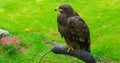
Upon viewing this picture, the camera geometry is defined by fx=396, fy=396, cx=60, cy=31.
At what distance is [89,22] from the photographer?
16078 millimetres

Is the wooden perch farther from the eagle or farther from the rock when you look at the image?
the rock

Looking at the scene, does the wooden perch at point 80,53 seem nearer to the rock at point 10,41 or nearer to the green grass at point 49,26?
the green grass at point 49,26

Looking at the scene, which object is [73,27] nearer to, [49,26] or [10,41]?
[10,41]

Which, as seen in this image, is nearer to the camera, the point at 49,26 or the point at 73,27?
the point at 73,27

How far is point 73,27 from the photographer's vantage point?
8.95m

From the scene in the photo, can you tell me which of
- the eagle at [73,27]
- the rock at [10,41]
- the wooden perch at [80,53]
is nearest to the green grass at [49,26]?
the rock at [10,41]

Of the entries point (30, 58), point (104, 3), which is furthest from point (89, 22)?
point (30, 58)

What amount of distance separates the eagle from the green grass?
12.8 feet

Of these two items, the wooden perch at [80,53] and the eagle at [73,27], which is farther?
the eagle at [73,27]

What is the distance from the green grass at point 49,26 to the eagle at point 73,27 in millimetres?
3902

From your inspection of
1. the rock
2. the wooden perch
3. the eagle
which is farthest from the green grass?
the wooden perch

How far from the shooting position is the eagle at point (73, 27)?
348 inches

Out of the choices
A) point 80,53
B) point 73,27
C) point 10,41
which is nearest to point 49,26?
point 10,41

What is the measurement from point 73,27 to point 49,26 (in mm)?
6891
